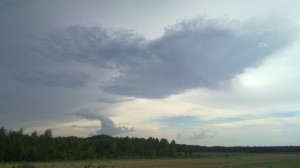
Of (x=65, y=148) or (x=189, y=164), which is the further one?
(x=65, y=148)

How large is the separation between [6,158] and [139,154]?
6712cm

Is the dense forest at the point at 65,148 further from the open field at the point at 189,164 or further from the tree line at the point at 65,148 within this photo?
the open field at the point at 189,164

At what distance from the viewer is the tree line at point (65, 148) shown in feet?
363

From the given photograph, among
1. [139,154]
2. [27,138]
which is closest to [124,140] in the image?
[139,154]

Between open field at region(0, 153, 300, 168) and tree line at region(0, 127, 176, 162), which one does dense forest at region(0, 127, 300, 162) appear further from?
open field at region(0, 153, 300, 168)

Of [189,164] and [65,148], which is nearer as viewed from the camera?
[189,164]

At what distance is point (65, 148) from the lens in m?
126

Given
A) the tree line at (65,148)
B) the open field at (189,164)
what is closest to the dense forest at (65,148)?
the tree line at (65,148)

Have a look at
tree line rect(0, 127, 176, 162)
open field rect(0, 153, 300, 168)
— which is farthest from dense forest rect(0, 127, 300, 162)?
open field rect(0, 153, 300, 168)

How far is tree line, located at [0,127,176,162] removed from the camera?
363 feet

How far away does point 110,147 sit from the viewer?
14838cm

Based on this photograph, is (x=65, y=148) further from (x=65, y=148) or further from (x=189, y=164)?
(x=189, y=164)

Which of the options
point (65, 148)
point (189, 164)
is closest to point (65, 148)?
point (65, 148)

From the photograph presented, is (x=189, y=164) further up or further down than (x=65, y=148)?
further down
